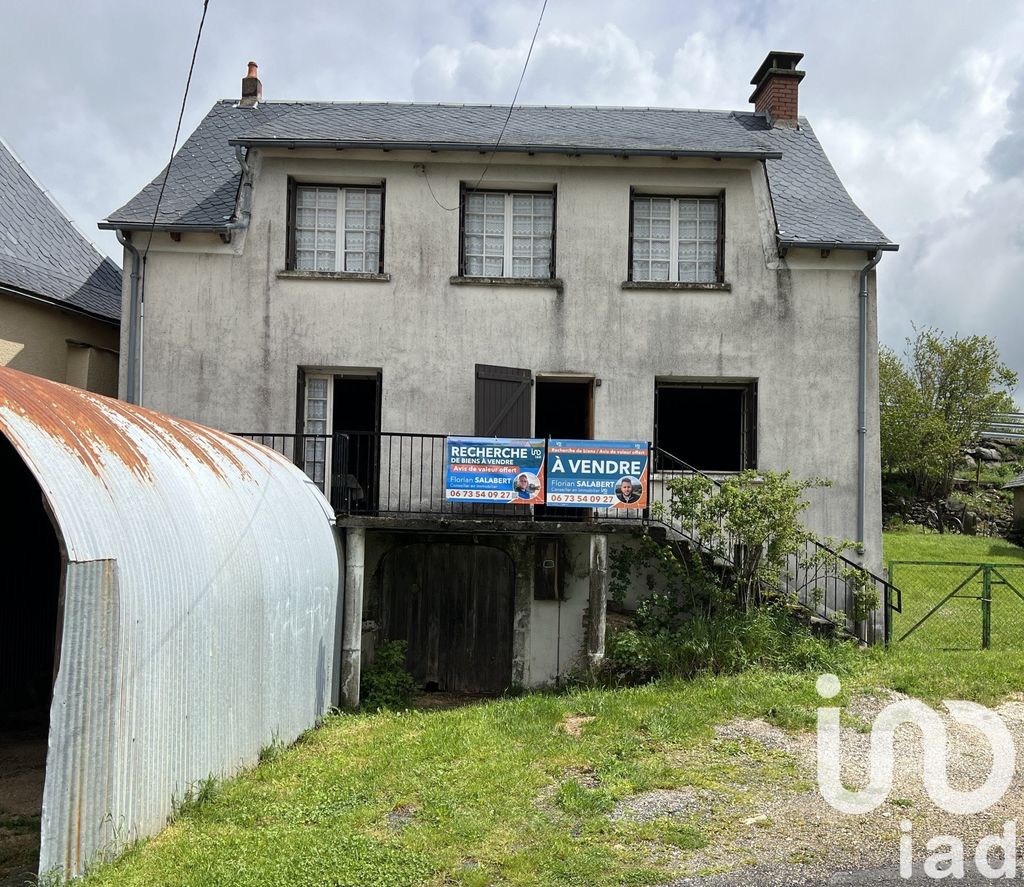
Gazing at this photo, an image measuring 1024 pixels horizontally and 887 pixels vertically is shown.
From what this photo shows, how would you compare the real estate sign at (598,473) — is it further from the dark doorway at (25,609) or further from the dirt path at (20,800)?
the dirt path at (20,800)

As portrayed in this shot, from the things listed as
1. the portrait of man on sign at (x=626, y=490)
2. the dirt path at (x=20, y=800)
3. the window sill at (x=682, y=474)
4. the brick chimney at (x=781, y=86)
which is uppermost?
the brick chimney at (x=781, y=86)

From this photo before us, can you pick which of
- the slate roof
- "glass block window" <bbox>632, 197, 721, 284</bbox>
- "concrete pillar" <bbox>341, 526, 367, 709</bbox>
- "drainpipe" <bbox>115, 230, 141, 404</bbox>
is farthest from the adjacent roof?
"concrete pillar" <bbox>341, 526, 367, 709</bbox>

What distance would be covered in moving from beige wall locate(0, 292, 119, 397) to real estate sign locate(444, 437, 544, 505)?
599cm

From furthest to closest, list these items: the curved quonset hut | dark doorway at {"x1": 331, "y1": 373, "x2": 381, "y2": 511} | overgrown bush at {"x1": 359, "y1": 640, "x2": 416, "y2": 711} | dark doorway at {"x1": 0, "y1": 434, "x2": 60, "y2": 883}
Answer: dark doorway at {"x1": 331, "y1": 373, "x2": 381, "y2": 511} < overgrown bush at {"x1": 359, "y1": 640, "x2": 416, "y2": 711} < dark doorway at {"x1": 0, "y1": 434, "x2": 60, "y2": 883} < the curved quonset hut

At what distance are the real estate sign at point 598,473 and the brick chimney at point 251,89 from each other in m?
9.54

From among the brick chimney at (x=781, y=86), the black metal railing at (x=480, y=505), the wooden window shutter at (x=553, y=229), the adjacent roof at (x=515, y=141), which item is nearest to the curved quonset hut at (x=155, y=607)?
the black metal railing at (x=480, y=505)

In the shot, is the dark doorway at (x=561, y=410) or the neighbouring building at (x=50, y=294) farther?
the dark doorway at (x=561, y=410)

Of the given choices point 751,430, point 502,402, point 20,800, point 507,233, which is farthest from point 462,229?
point 20,800

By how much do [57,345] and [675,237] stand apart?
9.36m

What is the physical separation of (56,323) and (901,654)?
1280 centimetres

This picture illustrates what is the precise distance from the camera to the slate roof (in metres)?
13.5

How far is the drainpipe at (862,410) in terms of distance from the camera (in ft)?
42.4

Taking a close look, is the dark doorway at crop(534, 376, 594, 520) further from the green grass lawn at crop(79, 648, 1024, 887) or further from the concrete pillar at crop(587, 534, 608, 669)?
the green grass lawn at crop(79, 648, 1024, 887)

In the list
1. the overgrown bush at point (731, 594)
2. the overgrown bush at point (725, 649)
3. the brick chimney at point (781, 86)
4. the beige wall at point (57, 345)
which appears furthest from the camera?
the brick chimney at point (781, 86)
